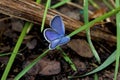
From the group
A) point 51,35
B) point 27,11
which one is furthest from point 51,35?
point 27,11

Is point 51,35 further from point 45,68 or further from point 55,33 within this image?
point 45,68

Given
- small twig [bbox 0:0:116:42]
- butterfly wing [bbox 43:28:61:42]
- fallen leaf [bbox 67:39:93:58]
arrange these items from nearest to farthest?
butterfly wing [bbox 43:28:61:42] → small twig [bbox 0:0:116:42] → fallen leaf [bbox 67:39:93:58]

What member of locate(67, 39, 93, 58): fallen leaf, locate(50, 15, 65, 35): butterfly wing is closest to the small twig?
locate(67, 39, 93, 58): fallen leaf

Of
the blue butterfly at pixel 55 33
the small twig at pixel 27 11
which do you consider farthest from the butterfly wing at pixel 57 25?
the small twig at pixel 27 11

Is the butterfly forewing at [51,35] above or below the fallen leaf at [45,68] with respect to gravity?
above

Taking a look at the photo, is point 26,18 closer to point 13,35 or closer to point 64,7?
point 13,35

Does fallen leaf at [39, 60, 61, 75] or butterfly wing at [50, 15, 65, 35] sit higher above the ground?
butterfly wing at [50, 15, 65, 35]

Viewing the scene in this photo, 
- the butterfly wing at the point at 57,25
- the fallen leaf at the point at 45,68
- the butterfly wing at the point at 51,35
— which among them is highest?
the butterfly wing at the point at 57,25

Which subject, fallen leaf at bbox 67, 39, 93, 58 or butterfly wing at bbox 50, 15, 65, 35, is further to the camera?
fallen leaf at bbox 67, 39, 93, 58

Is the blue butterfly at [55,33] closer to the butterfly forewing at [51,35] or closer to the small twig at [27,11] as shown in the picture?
the butterfly forewing at [51,35]

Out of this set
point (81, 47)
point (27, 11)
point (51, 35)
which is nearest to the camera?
point (51, 35)

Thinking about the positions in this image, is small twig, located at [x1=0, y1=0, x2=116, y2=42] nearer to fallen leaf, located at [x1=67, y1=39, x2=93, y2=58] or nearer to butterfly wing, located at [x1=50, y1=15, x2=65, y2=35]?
fallen leaf, located at [x1=67, y1=39, x2=93, y2=58]
